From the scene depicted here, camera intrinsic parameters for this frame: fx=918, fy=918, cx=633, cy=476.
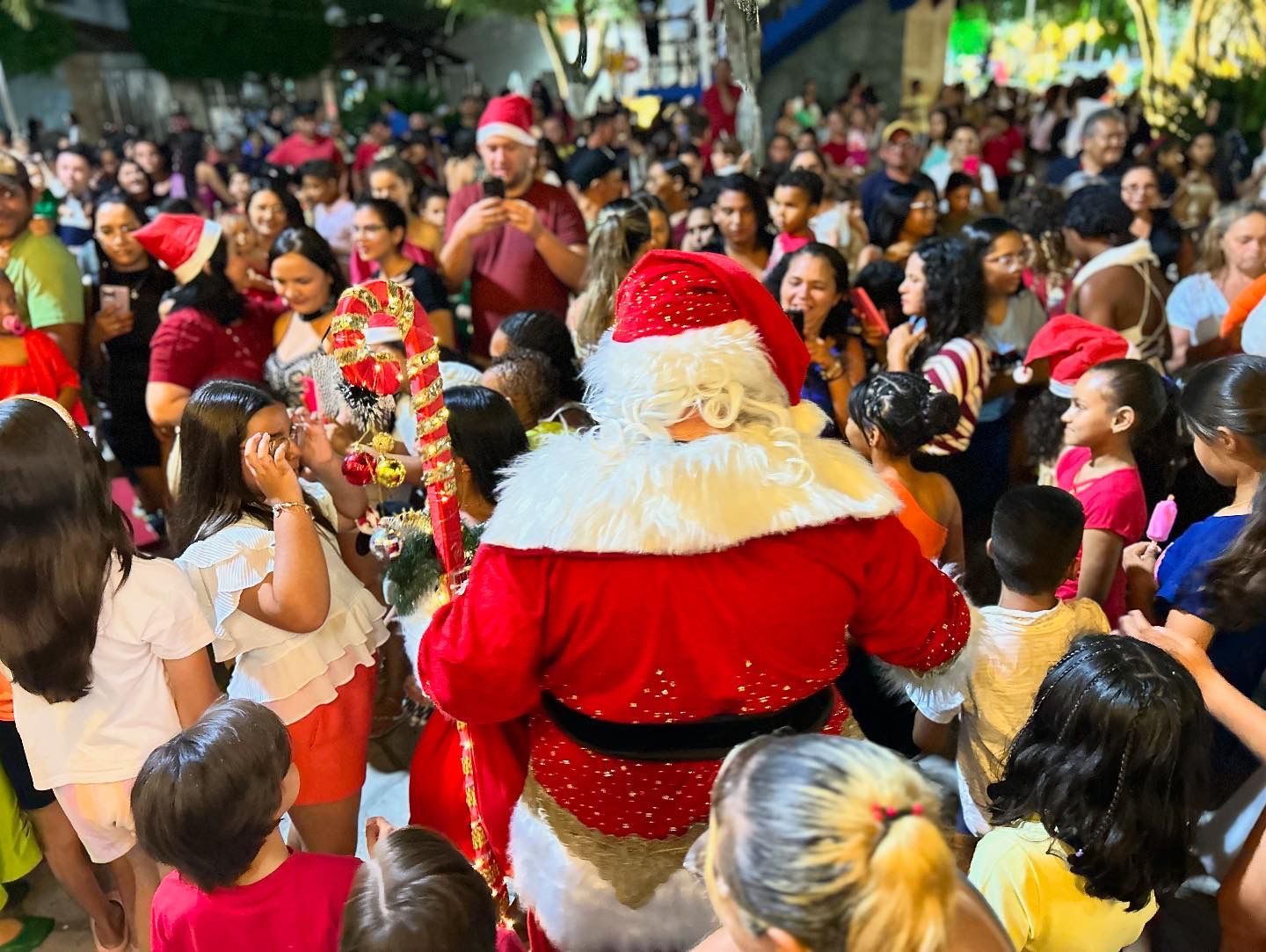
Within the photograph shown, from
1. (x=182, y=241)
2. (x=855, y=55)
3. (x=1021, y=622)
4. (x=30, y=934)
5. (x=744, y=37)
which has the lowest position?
(x=30, y=934)

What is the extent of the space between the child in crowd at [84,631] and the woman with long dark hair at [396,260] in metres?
1.79

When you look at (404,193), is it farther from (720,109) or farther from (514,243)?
(720,109)

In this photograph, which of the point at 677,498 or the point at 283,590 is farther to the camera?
the point at 283,590

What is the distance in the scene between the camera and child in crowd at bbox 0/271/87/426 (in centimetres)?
307

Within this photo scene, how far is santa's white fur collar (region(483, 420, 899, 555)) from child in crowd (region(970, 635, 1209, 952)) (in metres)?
0.47

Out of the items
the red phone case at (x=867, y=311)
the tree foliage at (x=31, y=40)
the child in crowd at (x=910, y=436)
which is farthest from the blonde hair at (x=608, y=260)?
the tree foliage at (x=31, y=40)

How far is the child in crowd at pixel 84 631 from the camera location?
1668 mm

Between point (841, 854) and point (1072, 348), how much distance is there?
242 cm

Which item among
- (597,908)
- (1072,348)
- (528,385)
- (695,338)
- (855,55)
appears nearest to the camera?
(695,338)

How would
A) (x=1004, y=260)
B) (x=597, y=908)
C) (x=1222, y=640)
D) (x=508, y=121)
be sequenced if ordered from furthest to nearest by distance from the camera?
(x=508, y=121) < (x=1004, y=260) < (x=1222, y=640) < (x=597, y=908)

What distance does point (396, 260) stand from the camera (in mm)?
3660

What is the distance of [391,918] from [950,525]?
5.88 feet

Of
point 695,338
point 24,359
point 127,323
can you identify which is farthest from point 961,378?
point 127,323

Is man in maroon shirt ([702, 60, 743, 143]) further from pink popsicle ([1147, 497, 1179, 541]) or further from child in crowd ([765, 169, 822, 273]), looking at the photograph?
pink popsicle ([1147, 497, 1179, 541])
